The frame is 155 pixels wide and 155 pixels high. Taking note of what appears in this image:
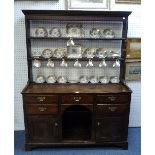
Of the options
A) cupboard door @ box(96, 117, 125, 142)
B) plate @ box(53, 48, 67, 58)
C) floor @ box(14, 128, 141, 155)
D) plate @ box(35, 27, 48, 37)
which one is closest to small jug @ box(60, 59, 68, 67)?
plate @ box(53, 48, 67, 58)

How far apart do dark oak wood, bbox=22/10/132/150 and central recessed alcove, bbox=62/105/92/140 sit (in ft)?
0.04

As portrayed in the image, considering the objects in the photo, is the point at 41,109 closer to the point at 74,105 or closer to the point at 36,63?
the point at 74,105

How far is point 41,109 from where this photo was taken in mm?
2783

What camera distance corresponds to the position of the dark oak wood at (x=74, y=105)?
277 centimetres

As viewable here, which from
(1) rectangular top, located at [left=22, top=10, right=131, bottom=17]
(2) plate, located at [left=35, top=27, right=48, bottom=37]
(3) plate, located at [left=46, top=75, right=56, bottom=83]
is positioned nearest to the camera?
(1) rectangular top, located at [left=22, top=10, right=131, bottom=17]

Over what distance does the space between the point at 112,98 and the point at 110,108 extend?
0.40 feet

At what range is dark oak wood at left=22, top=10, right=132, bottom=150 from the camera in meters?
2.77

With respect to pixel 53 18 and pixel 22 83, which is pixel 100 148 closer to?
pixel 22 83

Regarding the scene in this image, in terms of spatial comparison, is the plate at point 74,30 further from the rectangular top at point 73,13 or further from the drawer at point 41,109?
the drawer at point 41,109

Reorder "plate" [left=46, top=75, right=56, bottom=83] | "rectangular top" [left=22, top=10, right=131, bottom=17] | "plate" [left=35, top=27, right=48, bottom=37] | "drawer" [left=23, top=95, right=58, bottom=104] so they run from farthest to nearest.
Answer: "plate" [left=46, top=75, right=56, bottom=83] → "plate" [left=35, top=27, right=48, bottom=37] → "rectangular top" [left=22, top=10, right=131, bottom=17] → "drawer" [left=23, top=95, right=58, bottom=104]

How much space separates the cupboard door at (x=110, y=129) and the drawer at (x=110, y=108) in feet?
0.29

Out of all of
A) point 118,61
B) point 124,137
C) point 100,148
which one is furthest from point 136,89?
point 100,148

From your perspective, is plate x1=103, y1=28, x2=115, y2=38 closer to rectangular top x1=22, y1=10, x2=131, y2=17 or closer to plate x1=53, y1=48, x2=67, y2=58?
rectangular top x1=22, y1=10, x2=131, y2=17
